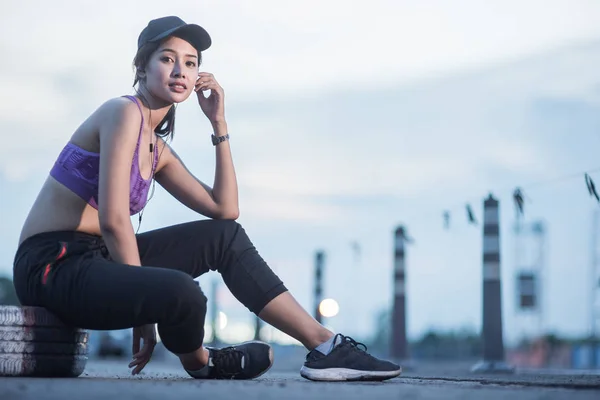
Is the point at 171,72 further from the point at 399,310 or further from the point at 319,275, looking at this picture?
the point at 319,275

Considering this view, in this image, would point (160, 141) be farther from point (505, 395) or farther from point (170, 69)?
point (505, 395)

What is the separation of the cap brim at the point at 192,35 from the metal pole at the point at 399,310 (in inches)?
261

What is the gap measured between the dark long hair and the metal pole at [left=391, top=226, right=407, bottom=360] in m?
6.52

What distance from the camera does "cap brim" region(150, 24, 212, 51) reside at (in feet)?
12.6

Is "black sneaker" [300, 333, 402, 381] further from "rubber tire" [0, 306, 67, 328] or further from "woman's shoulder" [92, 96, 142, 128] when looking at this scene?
"woman's shoulder" [92, 96, 142, 128]

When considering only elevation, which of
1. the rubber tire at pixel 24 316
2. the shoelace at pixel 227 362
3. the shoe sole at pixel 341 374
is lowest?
the shoe sole at pixel 341 374

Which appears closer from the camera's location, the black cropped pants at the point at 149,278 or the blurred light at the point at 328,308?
the black cropped pants at the point at 149,278

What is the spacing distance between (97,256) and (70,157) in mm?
374

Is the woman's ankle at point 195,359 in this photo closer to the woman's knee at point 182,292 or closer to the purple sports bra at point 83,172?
the woman's knee at point 182,292

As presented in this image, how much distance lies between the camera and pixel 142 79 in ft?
12.8

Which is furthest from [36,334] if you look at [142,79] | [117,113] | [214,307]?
[214,307]

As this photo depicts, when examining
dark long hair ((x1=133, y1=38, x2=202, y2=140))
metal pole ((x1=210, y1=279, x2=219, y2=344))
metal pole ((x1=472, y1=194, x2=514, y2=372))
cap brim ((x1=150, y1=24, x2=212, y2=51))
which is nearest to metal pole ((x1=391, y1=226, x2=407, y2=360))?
metal pole ((x1=472, y1=194, x2=514, y2=372))

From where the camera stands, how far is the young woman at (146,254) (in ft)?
11.3

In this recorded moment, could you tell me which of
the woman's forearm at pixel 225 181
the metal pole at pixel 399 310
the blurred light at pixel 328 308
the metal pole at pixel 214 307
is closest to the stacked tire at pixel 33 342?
the woman's forearm at pixel 225 181
